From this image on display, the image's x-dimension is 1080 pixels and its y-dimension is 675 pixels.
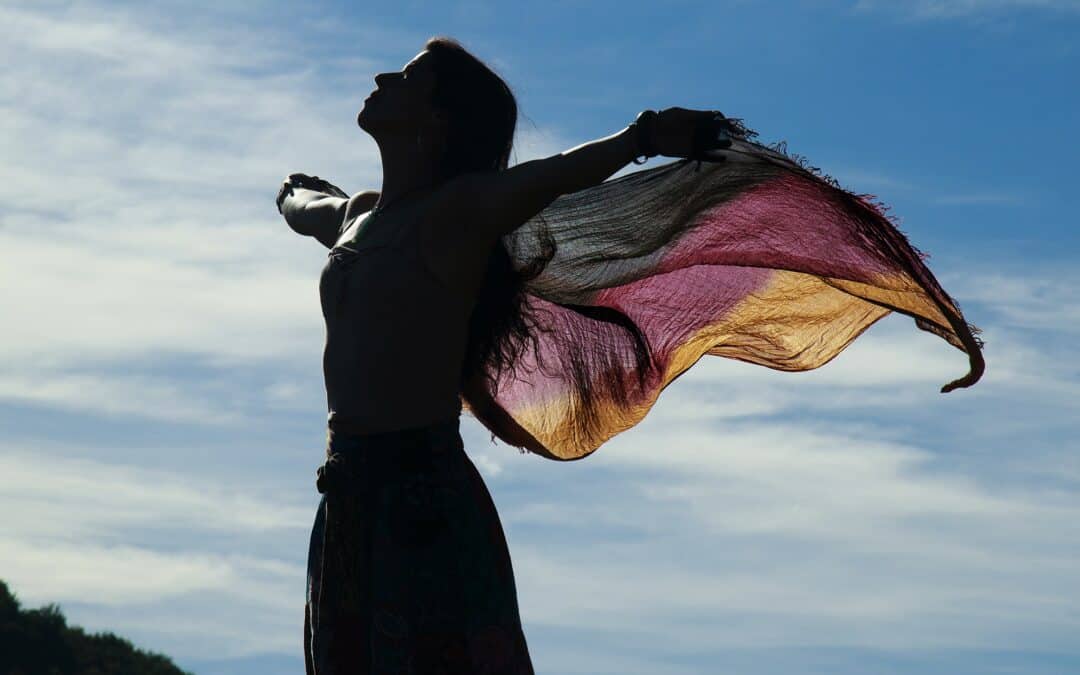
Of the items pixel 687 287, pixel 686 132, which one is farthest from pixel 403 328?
pixel 687 287

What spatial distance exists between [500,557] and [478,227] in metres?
0.97

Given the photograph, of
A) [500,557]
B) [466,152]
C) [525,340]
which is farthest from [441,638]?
[466,152]

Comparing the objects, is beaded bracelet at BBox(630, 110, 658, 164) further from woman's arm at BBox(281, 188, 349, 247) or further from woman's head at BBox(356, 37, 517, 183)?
woman's arm at BBox(281, 188, 349, 247)

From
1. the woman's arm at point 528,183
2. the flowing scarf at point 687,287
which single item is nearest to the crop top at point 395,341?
the woman's arm at point 528,183

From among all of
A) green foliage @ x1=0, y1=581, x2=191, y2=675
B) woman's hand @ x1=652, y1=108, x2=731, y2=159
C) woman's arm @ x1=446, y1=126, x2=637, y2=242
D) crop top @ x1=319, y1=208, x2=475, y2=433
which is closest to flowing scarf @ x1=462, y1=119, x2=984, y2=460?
woman's hand @ x1=652, y1=108, x2=731, y2=159

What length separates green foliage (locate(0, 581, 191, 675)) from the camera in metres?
11.8

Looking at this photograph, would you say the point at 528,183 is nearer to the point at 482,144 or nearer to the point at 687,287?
the point at 482,144

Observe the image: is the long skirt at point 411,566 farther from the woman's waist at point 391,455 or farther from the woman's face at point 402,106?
the woman's face at point 402,106

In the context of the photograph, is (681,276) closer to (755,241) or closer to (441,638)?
(755,241)

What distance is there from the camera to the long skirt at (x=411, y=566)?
4.41 meters

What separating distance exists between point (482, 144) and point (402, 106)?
0.27 m

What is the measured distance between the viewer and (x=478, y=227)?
4.56 metres

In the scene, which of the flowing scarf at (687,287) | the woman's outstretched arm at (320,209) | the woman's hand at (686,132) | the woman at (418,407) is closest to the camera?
the woman's hand at (686,132)

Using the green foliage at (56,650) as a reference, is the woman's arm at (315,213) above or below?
above
